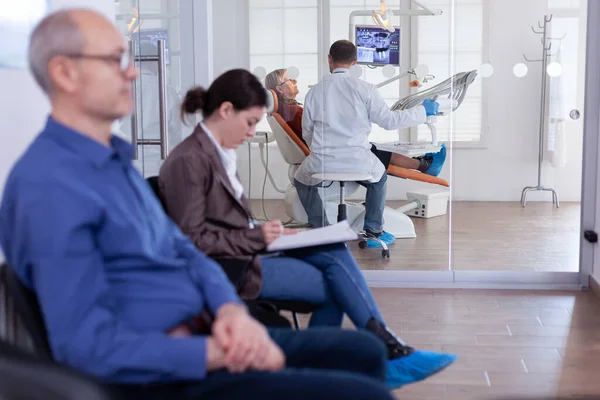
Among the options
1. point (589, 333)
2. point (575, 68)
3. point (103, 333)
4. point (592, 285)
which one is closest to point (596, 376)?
point (589, 333)

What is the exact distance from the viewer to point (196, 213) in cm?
221

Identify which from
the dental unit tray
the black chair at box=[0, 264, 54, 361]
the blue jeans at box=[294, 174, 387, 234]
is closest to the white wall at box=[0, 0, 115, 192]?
the black chair at box=[0, 264, 54, 361]

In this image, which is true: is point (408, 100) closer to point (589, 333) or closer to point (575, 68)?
point (575, 68)

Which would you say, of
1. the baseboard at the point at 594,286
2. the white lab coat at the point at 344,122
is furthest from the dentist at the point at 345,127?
the baseboard at the point at 594,286

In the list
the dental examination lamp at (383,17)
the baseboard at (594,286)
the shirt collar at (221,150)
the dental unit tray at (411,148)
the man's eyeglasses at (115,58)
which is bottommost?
the baseboard at (594,286)

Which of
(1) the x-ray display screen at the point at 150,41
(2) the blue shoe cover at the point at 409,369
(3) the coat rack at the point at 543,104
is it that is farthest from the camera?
(3) the coat rack at the point at 543,104

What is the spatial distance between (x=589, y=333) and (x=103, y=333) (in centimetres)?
275

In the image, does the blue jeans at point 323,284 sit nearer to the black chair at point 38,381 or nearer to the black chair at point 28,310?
the black chair at point 28,310

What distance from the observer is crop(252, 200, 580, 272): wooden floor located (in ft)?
14.3

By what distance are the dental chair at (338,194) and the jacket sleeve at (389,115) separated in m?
0.26

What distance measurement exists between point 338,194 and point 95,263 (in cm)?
335

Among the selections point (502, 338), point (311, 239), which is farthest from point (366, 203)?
point (311, 239)

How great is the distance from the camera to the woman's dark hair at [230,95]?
236 cm

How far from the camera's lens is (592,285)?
4.19 metres
